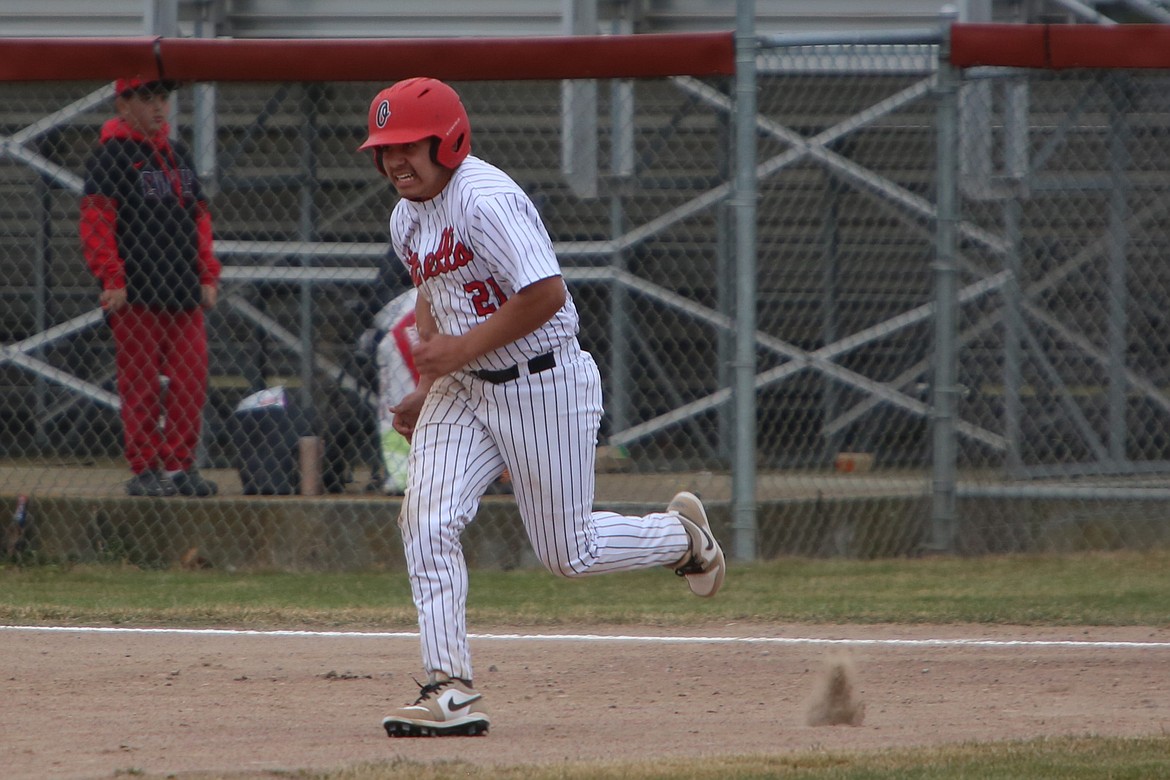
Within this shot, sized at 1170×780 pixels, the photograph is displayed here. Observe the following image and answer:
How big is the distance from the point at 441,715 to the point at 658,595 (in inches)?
117

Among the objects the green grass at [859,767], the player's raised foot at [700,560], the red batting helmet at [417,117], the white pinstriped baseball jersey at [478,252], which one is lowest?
the green grass at [859,767]

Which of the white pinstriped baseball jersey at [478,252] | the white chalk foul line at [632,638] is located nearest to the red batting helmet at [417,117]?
the white pinstriped baseball jersey at [478,252]

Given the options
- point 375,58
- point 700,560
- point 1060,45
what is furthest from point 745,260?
point 700,560

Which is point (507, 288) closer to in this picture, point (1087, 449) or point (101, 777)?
point (101, 777)

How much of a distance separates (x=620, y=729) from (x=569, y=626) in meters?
1.85

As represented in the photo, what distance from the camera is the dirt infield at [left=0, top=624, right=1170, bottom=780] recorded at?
4.17m

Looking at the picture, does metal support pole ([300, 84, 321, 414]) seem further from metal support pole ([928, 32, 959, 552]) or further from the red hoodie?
metal support pole ([928, 32, 959, 552])

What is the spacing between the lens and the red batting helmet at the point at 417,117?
13.6ft

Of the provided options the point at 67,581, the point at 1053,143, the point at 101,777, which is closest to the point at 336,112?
the point at 67,581

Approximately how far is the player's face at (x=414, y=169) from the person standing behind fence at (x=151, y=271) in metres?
3.60

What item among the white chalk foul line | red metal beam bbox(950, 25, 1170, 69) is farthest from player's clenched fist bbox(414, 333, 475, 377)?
red metal beam bbox(950, 25, 1170, 69)

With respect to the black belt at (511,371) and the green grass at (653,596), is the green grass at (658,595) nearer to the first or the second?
the green grass at (653,596)

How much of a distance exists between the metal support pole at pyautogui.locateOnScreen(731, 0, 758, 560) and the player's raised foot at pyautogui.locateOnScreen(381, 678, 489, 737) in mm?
3367

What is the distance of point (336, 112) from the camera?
892 cm
